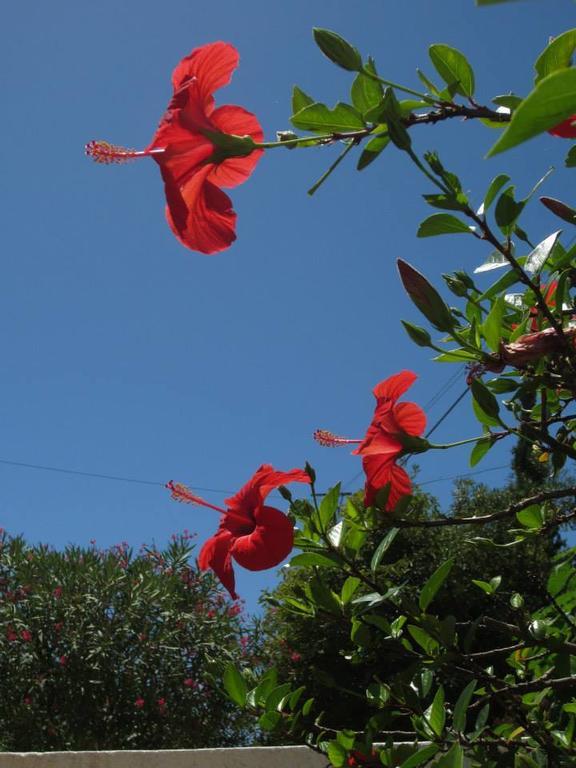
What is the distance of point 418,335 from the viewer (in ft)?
3.20

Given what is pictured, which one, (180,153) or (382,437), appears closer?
(180,153)

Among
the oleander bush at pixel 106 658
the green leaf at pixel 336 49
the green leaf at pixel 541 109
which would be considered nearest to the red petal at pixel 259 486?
the green leaf at pixel 336 49

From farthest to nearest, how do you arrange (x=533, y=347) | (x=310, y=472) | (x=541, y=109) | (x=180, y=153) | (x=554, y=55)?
(x=310, y=472), (x=533, y=347), (x=180, y=153), (x=554, y=55), (x=541, y=109)

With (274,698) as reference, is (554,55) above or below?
above

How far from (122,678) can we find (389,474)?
4651mm

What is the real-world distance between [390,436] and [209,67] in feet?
1.78

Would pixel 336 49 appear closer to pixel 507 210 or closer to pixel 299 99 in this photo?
pixel 299 99

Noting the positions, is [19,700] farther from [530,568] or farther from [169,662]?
[530,568]

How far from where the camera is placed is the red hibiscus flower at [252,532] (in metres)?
1.09

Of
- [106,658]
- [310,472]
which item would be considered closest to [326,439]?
[310,472]

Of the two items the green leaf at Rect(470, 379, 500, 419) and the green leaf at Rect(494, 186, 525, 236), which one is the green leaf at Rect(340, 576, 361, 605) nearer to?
the green leaf at Rect(470, 379, 500, 419)

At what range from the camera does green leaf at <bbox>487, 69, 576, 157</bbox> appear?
304mm

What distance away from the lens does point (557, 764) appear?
4.25ft

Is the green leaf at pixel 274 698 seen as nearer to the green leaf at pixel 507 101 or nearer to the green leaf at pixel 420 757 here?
the green leaf at pixel 420 757
